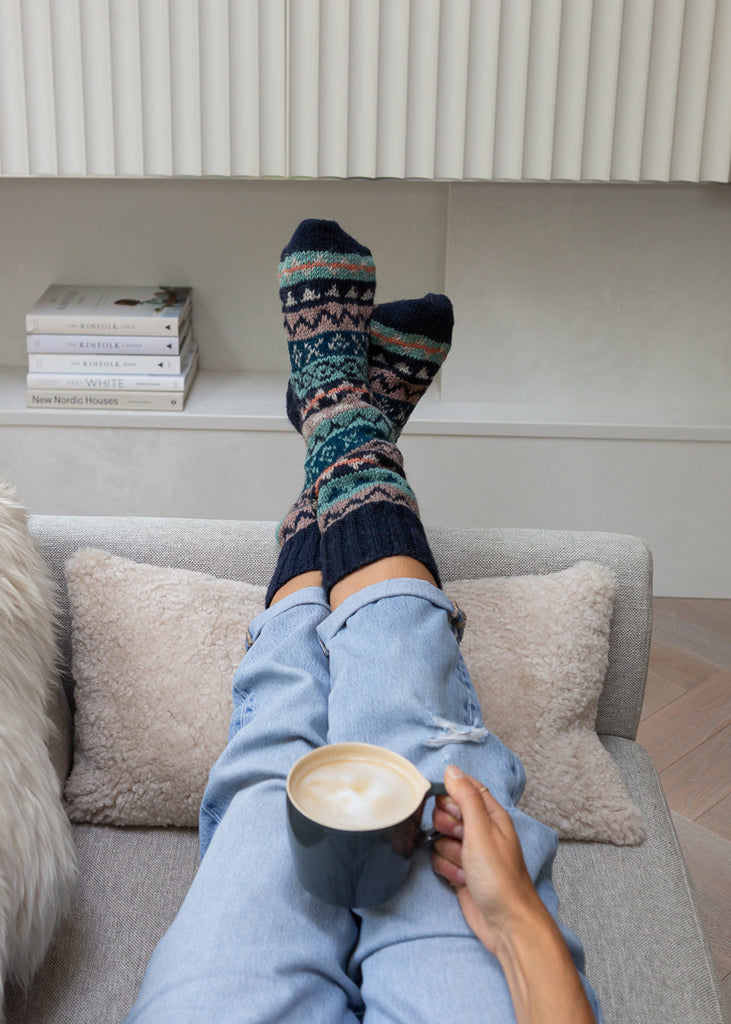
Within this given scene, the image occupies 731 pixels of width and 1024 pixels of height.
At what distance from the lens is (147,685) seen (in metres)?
0.95

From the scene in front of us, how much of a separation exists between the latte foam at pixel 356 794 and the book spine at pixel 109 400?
1.23 m

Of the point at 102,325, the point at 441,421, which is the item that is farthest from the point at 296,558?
the point at 102,325

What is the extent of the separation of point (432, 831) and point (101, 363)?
4.28 feet

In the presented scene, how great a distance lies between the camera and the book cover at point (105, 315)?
175 centimetres

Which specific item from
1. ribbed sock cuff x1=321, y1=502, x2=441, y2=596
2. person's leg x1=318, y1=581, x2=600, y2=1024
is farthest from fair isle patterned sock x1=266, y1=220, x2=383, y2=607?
person's leg x1=318, y1=581, x2=600, y2=1024

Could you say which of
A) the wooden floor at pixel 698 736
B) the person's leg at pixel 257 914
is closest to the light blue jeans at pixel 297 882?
the person's leg at pixel 257 914

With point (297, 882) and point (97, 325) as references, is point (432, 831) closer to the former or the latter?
point (297, 882)

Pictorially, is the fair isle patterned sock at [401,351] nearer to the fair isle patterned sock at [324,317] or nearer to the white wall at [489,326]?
the fair isle patterned sock at [324,317]

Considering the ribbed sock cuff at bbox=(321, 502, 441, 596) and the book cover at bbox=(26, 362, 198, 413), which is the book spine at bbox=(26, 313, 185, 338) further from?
the ribbed sock cuff at bbox=(321, 502, 441, 596)

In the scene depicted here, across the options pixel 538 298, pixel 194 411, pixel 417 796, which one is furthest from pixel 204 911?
pixel 538 298

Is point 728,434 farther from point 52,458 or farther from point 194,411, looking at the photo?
point 52,458

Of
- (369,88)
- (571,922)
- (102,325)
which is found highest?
(369,88)

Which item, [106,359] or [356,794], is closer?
[356,794]

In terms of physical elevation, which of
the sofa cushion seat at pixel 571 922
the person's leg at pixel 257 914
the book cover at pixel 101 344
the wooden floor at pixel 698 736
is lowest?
the wooden floor at pixel 698 736
